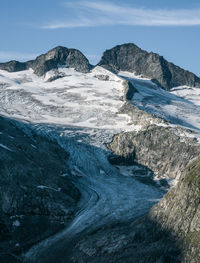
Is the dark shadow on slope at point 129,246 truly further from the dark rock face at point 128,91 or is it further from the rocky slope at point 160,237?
the dark rock face at point 128,91

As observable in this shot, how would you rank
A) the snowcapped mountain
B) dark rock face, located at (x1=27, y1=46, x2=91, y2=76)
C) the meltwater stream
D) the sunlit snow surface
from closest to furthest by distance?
the meltwater stream < the snowcapped mountain < the sunlit snow surface < dark rock face, located at (x1=27, y1=46, x2=91, y2=76)

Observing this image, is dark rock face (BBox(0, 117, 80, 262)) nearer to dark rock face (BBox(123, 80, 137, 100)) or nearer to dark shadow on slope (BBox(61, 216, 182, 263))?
dark shadow on slope (BBox(61, 216, 182, 263))

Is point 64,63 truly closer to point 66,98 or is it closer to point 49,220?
point 66,98

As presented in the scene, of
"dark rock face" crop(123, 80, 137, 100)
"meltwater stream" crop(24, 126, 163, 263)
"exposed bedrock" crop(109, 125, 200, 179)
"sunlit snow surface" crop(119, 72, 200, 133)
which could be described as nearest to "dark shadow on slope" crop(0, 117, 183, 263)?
"meltwater stream" crop(24, 126, 163, 263)

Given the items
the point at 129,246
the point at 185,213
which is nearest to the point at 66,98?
the point at 129,246

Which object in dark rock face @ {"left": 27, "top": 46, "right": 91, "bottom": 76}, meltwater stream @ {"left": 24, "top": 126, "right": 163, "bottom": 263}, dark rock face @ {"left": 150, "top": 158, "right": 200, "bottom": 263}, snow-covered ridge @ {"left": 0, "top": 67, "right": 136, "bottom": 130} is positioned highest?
dark rock face @ {"left": 27, "top": 46, "right": 91, "bottom": 76}

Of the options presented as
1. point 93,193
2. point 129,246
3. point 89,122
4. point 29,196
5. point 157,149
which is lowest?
point 93,193
